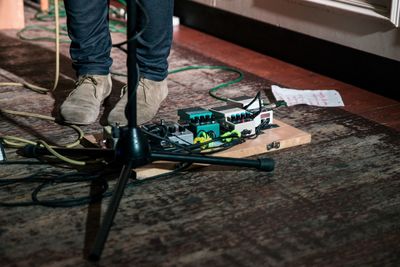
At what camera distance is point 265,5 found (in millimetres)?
2697

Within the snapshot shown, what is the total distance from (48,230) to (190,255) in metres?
0.29

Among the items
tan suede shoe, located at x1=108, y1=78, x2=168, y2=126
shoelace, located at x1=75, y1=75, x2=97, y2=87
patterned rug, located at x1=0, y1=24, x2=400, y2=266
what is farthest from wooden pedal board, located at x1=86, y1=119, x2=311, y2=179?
shoelace, located at x1=75, y1=75, x2=97, y2=87

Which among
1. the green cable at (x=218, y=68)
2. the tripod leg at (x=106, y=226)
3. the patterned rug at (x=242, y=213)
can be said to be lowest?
the green cable at (x=218, y=68)

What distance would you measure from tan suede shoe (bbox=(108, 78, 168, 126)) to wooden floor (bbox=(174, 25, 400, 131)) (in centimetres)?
57

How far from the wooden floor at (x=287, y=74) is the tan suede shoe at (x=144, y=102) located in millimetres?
565

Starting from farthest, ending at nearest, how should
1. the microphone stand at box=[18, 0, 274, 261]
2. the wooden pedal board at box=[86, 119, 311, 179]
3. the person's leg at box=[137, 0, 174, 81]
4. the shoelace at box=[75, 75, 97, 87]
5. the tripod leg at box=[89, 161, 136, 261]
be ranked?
the shoelace at box=[75, 75, 97, 87] < the person's leg at box=[137, 0, 174, 81] < the wooden pedal board at box=[86, 119, 311, 179] < the microphone stand at box=[18, 0, 274, 261] < the tripod leg at box=[89, 161, 136, 261]

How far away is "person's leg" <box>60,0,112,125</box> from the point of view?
190cm

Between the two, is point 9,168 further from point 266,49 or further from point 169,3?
point 266,49

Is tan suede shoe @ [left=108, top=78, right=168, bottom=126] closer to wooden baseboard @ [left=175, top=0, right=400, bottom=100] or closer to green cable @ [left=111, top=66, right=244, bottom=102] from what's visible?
green cable @ [left=111, top=66, right=244, bottom=102]

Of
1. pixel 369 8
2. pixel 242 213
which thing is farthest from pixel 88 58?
pixel 369 8

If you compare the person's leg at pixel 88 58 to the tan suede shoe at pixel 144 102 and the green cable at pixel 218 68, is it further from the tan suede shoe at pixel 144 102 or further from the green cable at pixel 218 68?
the green cable at pixel 218 68

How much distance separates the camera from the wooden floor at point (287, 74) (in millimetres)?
2107

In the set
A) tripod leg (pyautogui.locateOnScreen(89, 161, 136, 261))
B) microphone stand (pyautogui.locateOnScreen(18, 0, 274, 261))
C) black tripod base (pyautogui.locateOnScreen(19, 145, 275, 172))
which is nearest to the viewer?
tripod leg (pyautogui.locateOnScreen(89, 161, 136, 261))

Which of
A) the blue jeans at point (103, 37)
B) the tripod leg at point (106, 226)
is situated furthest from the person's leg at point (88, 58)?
the tripod leg at point (106, 226)
